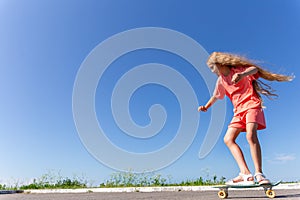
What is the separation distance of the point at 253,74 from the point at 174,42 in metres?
5.97

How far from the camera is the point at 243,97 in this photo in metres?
4.23

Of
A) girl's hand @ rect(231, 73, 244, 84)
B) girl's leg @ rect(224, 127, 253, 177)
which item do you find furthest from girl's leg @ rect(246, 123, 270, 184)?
girl's hand @ rect(231, 73, 244, 84)

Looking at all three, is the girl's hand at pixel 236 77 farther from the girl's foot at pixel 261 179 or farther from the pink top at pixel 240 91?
the girl's foot at pixel 261 179

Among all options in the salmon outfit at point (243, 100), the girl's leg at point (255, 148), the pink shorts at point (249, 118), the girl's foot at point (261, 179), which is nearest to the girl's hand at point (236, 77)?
the salmon outfit at point (243, 100)

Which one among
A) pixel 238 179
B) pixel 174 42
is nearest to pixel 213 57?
pixel 238 179

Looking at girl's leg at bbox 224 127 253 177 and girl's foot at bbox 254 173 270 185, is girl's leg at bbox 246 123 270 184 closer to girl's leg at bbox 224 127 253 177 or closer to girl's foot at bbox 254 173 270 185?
girl's foot at bbox 254 173 270 185

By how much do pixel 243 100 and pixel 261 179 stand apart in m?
1.03

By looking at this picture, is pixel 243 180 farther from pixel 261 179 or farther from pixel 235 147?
pixel 235 147

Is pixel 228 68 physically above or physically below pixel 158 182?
above

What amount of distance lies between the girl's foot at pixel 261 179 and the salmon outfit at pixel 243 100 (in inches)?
23.8

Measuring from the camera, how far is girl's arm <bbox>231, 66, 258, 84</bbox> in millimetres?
4043

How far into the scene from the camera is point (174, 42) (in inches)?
396

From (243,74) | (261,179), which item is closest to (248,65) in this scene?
(243,74)

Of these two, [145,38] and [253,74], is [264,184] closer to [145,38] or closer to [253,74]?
[253,74]
